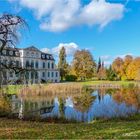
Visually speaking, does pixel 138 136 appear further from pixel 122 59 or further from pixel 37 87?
pixel 122 59

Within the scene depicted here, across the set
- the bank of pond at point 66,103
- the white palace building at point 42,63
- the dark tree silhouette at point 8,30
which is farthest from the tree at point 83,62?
Answer: the dark tree silhouette at point 8,30

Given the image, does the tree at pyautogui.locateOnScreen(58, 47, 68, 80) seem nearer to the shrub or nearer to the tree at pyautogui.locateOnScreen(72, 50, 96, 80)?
the shrub

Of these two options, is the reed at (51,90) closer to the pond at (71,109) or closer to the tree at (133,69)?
the pond at (71,109)

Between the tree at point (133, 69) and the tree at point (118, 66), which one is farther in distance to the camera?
the tree at point (118, 66)

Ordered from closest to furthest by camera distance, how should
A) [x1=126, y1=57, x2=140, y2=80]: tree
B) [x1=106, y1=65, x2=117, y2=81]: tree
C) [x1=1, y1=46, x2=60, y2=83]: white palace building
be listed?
[x1=1, y1=46, x2=60, y2=83]: white palace building → [x1=126, y1=57, x2=140, y2=80]: tree → [x1=106, y1=65, x2=117, y2=81]: tree

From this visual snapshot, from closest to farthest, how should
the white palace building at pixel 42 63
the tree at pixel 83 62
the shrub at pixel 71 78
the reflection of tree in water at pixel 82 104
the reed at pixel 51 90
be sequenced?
the reflection of tree in water at pixel 82 104 → the reed at pixel 51 90 → the white palace building at pixel 42 63 → the tree at pixel 83 62 → the shrub at pixel 71 78

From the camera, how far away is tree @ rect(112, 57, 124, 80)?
90.8 meters

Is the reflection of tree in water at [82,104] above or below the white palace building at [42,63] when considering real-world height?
below

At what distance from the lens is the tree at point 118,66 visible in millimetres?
90812

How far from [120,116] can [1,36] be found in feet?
29.1

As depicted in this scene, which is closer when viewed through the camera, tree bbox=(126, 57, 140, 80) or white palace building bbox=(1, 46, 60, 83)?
white palace building bbox=(1, 46, 60, 83)

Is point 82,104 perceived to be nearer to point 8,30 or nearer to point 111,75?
point 8,30

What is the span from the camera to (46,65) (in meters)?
83.6

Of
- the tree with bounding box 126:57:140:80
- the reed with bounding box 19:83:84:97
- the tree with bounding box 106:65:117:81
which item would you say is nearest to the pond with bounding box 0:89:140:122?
the reed with bounding box 19:83:84:97
